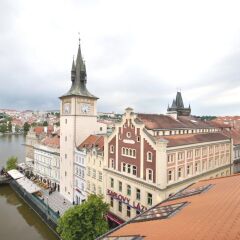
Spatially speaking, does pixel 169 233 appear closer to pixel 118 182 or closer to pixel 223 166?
pixel 118 182

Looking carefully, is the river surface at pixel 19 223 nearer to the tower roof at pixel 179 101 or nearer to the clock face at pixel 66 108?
the clock face at pixel 66 108

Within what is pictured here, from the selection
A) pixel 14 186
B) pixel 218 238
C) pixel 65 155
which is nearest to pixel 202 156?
pixel 65 155

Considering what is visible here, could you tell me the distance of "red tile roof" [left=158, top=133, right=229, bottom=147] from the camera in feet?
100

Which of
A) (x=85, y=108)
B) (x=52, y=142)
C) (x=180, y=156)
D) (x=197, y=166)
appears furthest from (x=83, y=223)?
(x=52, y=142)

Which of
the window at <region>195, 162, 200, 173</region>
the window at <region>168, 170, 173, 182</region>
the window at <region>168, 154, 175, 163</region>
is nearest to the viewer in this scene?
→ the window at <region>168, 154, 175, 163</region>

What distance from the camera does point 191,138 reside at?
34.3m

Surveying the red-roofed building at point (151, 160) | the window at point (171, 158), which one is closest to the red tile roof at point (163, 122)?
the red-roofed building at point (151, 160)

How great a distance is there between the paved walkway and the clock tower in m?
1.01

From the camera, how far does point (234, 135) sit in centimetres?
4838

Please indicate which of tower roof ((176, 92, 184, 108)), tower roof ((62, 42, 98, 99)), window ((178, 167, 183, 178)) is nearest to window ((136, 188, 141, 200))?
window ((178, 167, 183, 178))

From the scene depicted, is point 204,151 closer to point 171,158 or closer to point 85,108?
point 171,158

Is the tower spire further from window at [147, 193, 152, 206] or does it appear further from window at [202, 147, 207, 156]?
window at [147, 193, 152, 206]

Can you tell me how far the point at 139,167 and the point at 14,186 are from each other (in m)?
34.4

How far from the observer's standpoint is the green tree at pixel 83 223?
2469 centimetres
